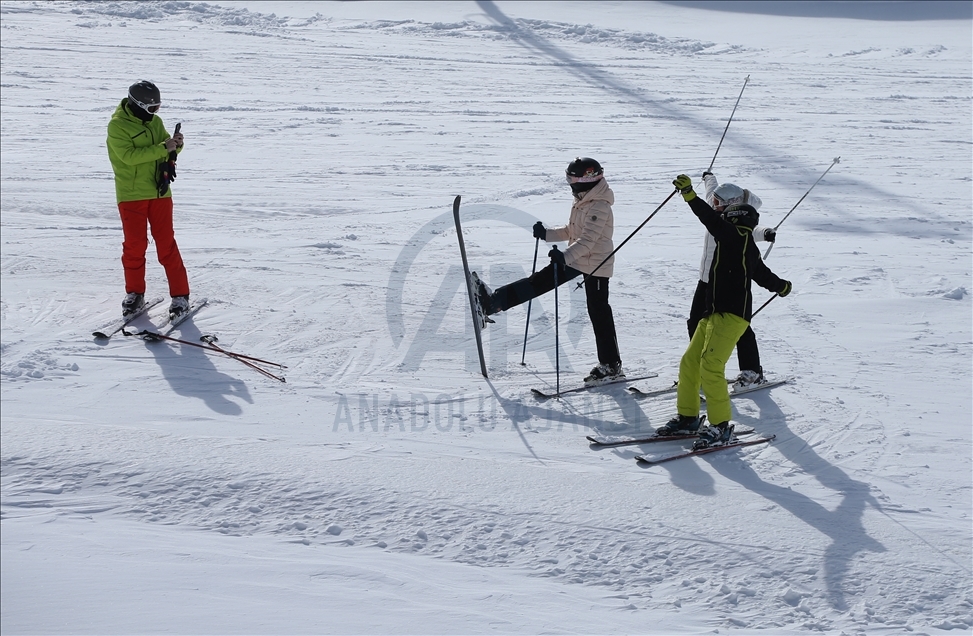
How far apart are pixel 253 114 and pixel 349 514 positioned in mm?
9667

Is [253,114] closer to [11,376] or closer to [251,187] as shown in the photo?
[251,187]

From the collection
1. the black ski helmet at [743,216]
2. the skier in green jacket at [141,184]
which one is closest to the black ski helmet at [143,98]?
the skier in green jacket at [141,184]

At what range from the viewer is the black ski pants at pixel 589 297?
518 centimetres

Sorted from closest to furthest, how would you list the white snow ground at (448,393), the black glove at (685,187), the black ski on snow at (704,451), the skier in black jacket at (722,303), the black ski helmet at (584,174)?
1. the white snow ground at (448,393)
2. the black glove at (685,187)
3. the skier in black jacket at (722,303)
4. the black ski on snow at (704,451)
5. the black ski helmet at (584,174)

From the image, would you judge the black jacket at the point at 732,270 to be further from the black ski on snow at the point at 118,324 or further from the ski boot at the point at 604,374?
the black ski on snow at the point at 118,324

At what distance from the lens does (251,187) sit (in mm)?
9508

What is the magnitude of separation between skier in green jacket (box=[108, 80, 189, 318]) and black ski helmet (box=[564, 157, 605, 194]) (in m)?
2.46

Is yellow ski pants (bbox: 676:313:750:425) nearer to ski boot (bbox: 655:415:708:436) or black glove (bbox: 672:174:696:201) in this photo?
ski boot (bbox: 655:415:708:436)

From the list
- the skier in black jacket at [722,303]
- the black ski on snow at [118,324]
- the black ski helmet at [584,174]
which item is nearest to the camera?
the skier in black jacket at [722,303]

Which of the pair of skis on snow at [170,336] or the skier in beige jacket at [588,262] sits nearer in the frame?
the skier in beige jacket at [588,262]

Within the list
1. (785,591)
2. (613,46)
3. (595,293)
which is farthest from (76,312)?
(613,46)

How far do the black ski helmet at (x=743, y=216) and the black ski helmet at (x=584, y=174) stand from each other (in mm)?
861

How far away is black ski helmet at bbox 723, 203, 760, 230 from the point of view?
438 centimetres

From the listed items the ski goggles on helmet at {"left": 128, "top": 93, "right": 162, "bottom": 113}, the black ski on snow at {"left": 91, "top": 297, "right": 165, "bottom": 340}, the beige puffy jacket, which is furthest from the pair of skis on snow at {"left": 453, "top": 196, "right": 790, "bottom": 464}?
the black ski on snow at {"left": 91, "top": 297, "right": 165, "bottom": 340}
